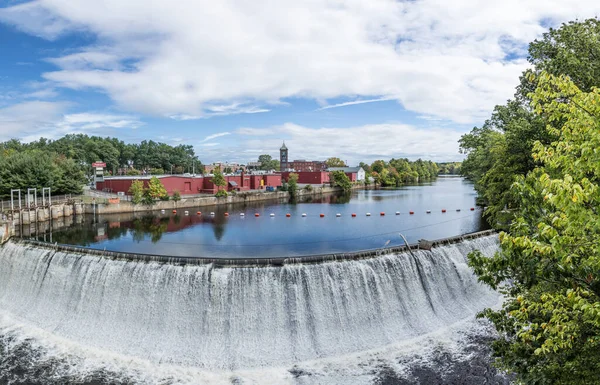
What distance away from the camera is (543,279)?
5.83 meters

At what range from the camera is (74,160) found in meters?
55.6

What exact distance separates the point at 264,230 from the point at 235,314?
15.2 metres

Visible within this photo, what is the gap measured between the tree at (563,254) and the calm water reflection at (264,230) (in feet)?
Answer: 49.7

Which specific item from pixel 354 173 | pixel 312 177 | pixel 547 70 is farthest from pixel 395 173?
pixel 547 70

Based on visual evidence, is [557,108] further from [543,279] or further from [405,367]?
[405,367]

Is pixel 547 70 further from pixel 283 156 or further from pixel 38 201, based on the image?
pixel 283 156

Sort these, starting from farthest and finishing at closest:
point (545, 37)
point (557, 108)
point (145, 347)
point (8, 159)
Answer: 1. point (8, 159)
2. point (545, 37)
3. point (145, 347)
4. point (557, 108)

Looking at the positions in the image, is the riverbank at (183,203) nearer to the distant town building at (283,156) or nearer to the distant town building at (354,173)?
the distant town building at (354,173)

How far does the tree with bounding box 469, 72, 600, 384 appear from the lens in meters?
4.38

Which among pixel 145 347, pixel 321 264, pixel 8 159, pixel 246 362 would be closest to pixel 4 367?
pixel 145 347

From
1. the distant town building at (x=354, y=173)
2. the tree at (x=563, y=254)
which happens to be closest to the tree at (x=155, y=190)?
the tree at (x=563, y=254)

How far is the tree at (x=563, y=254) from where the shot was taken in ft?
14.4

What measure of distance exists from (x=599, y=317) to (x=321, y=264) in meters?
10.1

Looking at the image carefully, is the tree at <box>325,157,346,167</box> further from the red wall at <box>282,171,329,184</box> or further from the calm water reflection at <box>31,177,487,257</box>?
the calm water reflection at <box>31,177,487,257</box>
